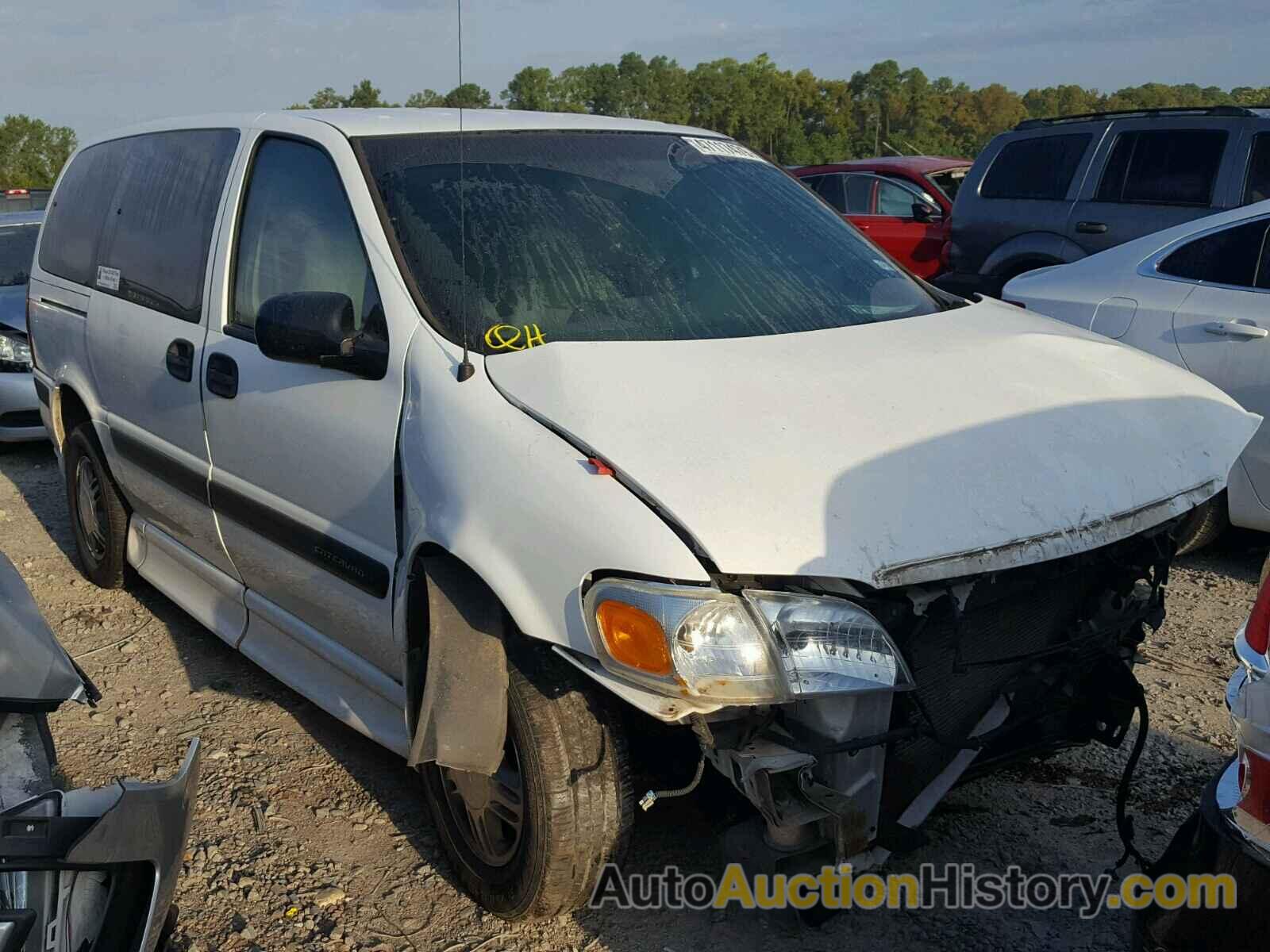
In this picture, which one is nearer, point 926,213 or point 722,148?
point 722,148

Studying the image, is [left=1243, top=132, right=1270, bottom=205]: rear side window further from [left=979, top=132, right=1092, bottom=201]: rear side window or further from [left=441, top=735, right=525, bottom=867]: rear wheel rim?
[left=441, top=735, right=525, bottom=867]: rear wheel rim

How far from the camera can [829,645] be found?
2.17 m

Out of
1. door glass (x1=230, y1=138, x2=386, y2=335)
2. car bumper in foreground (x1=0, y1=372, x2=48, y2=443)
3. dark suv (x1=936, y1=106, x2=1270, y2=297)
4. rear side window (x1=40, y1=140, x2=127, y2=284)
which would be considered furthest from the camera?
dark suv (x1=936, y1=106, x2=1270, y2=297)

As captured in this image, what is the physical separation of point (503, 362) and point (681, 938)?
4.53 feet

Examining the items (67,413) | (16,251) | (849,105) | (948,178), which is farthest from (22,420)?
(849,105)

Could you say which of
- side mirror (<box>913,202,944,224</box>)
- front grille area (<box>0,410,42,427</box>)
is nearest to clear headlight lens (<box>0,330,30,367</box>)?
front grille area (<box>0,410,42,427</box>)

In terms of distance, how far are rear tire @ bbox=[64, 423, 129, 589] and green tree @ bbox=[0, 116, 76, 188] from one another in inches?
1603

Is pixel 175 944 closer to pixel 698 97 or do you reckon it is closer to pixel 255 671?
pixel 255 671

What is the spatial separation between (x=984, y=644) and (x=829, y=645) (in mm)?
523

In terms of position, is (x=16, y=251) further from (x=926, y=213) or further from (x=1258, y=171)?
(x=1258, y=171)

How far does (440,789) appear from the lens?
2.90 meters

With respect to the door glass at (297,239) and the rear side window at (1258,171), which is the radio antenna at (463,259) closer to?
the door glass at (297,239)

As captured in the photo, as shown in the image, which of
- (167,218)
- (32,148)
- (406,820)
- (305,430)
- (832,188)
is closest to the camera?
(305,430)

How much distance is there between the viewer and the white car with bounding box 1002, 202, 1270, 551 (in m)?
4.63
